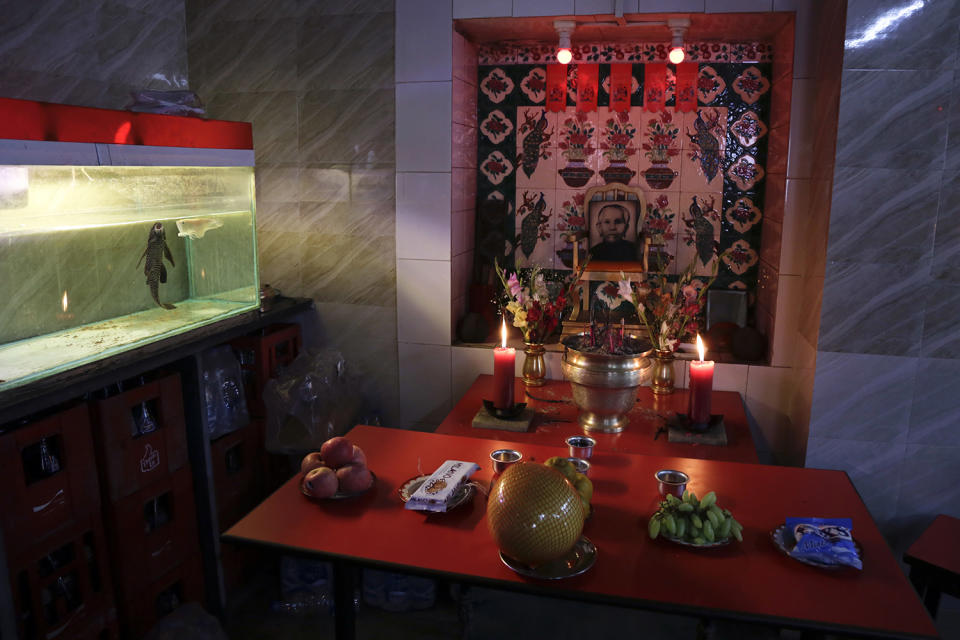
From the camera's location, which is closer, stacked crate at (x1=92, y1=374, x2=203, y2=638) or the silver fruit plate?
the silver fruit plate

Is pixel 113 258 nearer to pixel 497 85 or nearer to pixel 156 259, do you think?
pixel 156 259

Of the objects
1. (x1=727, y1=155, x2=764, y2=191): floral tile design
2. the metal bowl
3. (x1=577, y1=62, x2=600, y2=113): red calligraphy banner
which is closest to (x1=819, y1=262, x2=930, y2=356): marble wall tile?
the metal bowl

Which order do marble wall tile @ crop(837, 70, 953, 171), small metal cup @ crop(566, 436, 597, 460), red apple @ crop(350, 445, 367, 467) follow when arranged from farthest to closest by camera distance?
marble wall tile @ crop(837, 70, 953, 171), small metal cup @ crop(566, 436, 597, 460), red apple @ crop(350, 445, 367, 467)

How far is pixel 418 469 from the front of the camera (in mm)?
2098

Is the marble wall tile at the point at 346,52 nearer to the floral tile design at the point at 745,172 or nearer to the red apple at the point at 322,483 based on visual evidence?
the floral tile design at the point at 745,172

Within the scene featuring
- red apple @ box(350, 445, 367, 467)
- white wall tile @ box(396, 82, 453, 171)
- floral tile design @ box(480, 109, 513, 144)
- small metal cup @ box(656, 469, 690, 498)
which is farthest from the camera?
floral tile design @ box(480, 109, 513, 144)

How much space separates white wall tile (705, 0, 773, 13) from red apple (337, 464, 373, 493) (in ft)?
8.08

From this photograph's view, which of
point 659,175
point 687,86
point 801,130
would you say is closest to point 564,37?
point 687,86

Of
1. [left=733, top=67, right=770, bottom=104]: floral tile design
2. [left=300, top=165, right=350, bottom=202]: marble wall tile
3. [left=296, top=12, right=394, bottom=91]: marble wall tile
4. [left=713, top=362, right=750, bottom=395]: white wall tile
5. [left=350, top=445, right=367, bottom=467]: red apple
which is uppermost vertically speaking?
[left=296, top=12, right=394, bottom=91]: marble wall tile

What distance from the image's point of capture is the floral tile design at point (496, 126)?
3.88 m

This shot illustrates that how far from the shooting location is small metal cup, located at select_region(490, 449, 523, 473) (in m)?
1.98

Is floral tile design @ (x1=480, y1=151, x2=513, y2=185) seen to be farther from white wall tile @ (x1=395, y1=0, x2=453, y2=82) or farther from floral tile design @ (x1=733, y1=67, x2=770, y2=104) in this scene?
floral tile design @ (x1=733, y1=67, x2=770, y2=104)

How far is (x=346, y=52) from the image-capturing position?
3.52m

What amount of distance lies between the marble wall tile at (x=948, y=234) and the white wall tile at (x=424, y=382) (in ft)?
6.93
